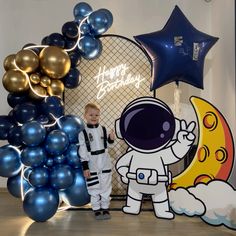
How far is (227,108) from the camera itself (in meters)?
2.98

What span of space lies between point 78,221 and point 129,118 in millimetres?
870

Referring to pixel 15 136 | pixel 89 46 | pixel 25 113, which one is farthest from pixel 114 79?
pixel 15 136

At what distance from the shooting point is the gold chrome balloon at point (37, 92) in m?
2.67

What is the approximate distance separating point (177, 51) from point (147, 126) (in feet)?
2.03

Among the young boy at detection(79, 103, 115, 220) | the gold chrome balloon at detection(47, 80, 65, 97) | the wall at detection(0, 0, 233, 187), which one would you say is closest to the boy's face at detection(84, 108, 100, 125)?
the young boy at detection(79, 103, 115, 220)

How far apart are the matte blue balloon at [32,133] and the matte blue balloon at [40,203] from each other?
1.13 feet

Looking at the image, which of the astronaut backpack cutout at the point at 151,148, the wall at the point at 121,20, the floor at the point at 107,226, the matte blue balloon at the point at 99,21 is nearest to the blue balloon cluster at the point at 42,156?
the floor at the point at 107,226

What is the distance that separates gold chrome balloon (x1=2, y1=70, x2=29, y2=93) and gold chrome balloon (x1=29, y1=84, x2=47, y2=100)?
0.22 feet

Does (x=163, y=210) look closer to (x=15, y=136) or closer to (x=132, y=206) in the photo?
(x=132, y=206)

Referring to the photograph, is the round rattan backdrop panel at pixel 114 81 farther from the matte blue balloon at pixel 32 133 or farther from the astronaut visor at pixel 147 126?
the matte blue balloon at pixel 32 133

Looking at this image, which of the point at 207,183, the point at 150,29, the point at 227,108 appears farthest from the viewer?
the point at 150,29

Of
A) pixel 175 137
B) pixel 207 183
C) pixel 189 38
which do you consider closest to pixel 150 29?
pixel 189 38

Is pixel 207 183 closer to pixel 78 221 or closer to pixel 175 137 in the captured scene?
pixel 175 137

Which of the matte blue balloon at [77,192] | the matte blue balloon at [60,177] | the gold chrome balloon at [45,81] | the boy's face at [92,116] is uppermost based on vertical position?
the gold chrome balloon at [45,81]
